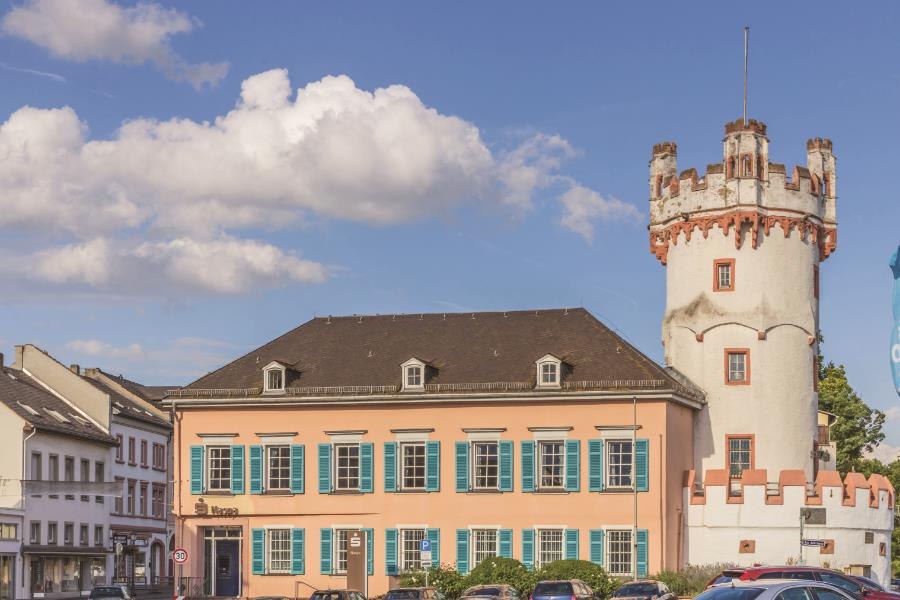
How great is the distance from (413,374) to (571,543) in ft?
30.0

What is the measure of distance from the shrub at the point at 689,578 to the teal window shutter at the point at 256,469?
1663 cm

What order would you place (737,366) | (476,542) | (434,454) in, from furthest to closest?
(737,366), (434,454), (476,542)

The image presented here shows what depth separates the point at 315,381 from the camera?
60.1 meters

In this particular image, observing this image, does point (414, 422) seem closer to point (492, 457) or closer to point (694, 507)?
point (492, 457)

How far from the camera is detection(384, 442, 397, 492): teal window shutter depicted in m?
58.5

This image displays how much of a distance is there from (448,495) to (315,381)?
286 inches

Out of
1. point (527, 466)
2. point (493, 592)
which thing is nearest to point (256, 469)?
point (527, 466)

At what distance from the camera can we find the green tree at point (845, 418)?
79688 millimetres

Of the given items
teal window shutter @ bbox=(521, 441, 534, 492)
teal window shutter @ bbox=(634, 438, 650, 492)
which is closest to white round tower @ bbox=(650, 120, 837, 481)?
teal window shutter @ bbox=(634, 438, 650, 492)

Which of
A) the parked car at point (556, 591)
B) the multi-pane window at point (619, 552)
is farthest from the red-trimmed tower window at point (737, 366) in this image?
the parked car at point (556, 591)

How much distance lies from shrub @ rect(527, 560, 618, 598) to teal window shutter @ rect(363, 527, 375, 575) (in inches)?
301

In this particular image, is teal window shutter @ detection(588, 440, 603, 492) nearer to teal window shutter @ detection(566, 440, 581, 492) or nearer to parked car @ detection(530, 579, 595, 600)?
teal window shutter @ detection(566, 440, 581, 492)

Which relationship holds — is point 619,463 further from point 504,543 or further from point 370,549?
point 370,549

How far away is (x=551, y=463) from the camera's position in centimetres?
5719
